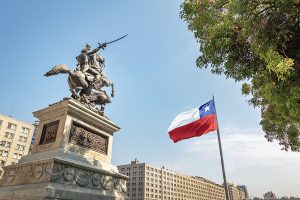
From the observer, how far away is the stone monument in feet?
25.7

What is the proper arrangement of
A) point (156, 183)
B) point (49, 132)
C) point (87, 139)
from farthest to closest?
point (156, 183)
point (87, 139)
point (49, 132)

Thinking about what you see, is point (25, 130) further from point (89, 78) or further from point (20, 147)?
point (89, 78)

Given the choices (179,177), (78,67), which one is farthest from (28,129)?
(179,177)

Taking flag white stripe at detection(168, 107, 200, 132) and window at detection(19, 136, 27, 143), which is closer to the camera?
flag white stripe at detection(168, 107, 200, 132)

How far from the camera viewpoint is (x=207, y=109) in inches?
484

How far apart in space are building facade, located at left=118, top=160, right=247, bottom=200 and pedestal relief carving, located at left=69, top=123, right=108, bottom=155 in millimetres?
112832

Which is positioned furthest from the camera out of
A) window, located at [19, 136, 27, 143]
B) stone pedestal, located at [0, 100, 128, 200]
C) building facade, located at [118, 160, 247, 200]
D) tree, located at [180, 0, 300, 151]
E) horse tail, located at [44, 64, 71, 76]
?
building facade, located at [118, 160, 247, 200]

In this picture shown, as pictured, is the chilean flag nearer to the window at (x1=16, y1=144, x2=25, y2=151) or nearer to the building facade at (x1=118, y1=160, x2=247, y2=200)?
the window at (x1=16, y1=144, x2=25, y2=151)

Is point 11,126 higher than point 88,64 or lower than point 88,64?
higher

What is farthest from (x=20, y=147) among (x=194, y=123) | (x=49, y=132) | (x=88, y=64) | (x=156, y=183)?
(x=156, y=183)

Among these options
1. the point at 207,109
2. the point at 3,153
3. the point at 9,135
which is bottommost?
the point at 207,109

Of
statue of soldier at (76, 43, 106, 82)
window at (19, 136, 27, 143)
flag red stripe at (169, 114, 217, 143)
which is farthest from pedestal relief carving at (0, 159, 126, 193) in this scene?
window at (19, 136, 27, 143)

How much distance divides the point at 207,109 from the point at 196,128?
1.12 m

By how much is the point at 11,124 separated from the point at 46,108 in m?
68.7
